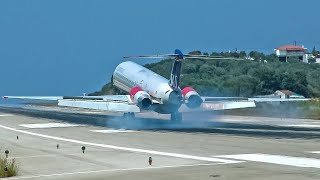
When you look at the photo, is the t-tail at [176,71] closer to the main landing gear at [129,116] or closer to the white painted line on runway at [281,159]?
the main landing gear at [129,116]

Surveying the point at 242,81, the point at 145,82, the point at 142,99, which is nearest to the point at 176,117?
the point at 142,99

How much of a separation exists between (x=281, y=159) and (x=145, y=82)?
3094 cm

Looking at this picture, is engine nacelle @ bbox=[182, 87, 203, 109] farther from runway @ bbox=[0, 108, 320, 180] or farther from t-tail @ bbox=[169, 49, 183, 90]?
runway @ bbox=[0, 108, 320, 180]

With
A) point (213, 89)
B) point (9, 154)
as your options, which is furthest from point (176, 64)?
point (213, 89)

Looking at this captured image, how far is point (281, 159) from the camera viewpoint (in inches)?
935

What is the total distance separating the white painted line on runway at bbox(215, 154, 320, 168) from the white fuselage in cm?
2182

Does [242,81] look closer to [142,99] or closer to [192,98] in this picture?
[142,99]

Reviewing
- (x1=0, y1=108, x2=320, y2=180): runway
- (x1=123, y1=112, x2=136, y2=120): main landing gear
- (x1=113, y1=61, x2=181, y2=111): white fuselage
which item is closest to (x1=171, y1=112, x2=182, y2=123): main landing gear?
(x1=113, y1=61, x2=181, y2=111): white fuselage

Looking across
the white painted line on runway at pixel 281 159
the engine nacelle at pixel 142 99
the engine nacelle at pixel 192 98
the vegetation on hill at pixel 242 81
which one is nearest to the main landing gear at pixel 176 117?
the engine nacelle at pixel 142 99

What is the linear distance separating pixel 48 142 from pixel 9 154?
6876 millimetres

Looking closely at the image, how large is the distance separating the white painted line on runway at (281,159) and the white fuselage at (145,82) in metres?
21.8

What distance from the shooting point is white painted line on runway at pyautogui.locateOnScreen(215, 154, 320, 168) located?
868 inches

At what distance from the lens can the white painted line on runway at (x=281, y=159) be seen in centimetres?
2205

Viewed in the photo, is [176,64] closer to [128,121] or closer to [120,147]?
[128,121]
